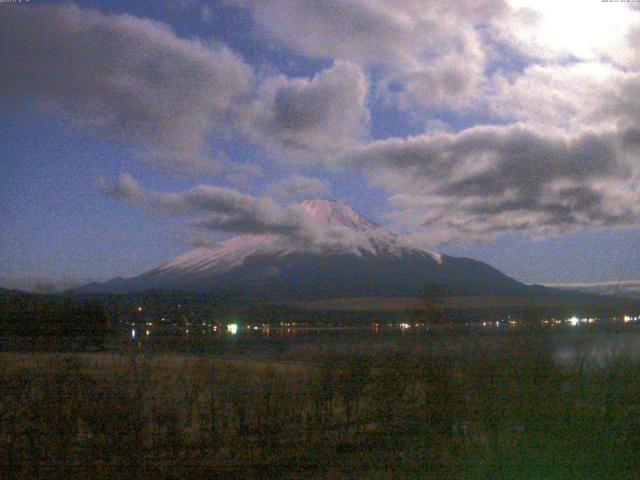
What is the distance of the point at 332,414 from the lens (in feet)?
41.2

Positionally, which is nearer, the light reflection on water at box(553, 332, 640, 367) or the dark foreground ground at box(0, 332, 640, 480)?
the dark foreground ground at box(0, 332, 640, 480)

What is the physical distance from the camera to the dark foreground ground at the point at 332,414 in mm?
10000

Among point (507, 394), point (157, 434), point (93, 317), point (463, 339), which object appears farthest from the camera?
point (93, 317)

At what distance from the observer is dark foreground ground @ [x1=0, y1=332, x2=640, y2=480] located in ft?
32.8

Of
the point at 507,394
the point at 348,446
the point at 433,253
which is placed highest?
the point at 433,253

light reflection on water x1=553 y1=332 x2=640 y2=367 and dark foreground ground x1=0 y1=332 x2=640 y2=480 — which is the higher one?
light reflection on water x1=553 y1=332 x2=640 y2=367

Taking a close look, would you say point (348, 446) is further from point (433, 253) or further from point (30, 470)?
point (433, 253)

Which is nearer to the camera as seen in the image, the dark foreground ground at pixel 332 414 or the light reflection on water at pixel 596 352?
the dark foreground ground at pixel 332 414

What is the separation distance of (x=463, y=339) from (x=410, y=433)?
3126mm

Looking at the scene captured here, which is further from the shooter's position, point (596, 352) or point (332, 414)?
point (596, 352)

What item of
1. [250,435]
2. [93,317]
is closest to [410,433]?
[250,435]

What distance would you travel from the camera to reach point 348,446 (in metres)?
11.8

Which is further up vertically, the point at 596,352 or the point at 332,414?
the point at 596,352

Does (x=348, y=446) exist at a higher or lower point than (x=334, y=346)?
lower
